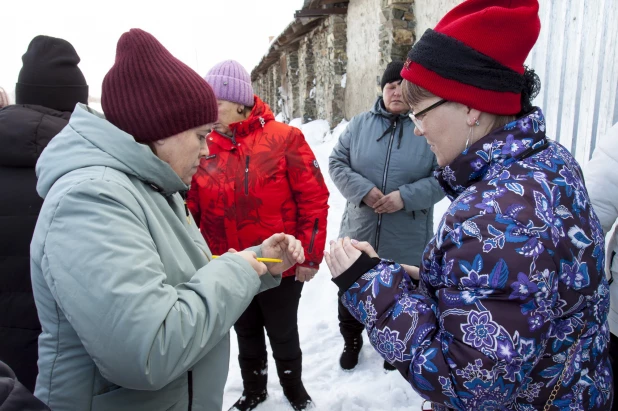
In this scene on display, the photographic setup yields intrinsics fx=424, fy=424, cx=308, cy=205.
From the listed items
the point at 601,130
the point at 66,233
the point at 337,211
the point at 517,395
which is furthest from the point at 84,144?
the point at 337,211

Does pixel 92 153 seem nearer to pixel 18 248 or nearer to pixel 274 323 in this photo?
pixel 18 248

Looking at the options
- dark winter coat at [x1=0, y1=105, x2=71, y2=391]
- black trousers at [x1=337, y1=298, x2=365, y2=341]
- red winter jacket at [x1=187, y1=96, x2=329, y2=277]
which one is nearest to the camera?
dark winter coat at [x1=0, y1=105, x2=71, y2=391]

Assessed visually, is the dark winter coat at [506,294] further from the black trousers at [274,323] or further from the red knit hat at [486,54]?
the black trousers at [274,323]

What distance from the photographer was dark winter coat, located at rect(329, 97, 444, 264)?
2.84 meters

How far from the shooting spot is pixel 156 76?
1.28 metres

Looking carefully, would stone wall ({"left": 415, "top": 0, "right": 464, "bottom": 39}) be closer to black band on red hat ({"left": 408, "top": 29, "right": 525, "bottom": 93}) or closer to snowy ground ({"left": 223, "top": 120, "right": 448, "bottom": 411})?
snowy ground ({"left": 223, "top": 120, "right": 448, "bottom": 411})

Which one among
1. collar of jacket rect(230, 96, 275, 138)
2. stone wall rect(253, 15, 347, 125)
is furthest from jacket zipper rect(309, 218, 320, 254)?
stone wall rect(253, 15, 347, 125)

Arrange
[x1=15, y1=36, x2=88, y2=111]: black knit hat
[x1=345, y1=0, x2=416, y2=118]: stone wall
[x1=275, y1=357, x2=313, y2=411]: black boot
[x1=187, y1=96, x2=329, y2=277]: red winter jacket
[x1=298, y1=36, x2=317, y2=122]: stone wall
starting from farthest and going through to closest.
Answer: [x1=298, y1=36, x2=317, y2=122]: stone wall
[x1=345, y1=0, x2=416, y2=118]: stone wall
[x1=275, y1=357, x2=313, y2=411]: black boot
[x1=187, y1=96, x2=329, y2=277]: red winter jacket
[x1=15, y1=36, x2=88, y2=111]: black knit hat

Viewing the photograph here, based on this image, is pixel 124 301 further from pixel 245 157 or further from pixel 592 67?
pixel 592 67

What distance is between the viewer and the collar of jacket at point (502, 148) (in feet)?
3.73

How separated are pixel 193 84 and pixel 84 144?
38 centimetres

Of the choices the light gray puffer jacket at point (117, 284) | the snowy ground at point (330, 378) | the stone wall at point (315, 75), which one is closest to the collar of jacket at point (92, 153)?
the light gray puffer jacket at point (117, 284)

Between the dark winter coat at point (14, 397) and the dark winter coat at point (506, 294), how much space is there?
794mm

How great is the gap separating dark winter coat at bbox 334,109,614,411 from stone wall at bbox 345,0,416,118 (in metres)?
5.41
